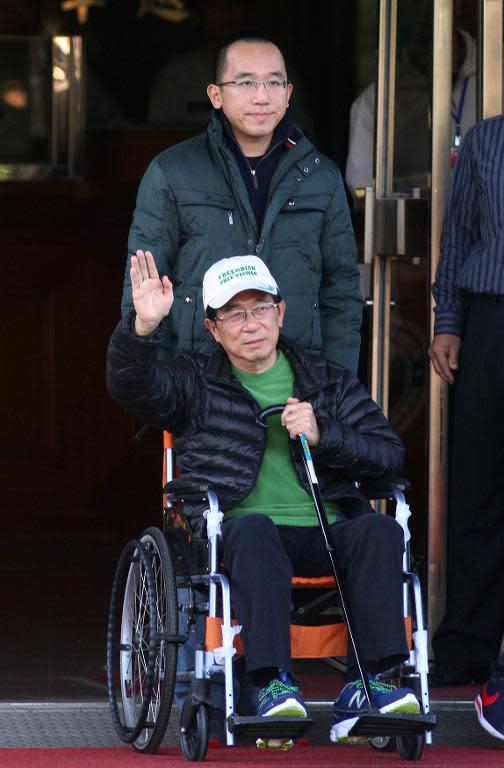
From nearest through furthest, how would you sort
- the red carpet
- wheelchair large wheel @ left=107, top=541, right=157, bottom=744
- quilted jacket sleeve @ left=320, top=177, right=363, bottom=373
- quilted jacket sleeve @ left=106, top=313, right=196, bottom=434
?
1. the red carpet
2. quilted jacket sleeve @ left=106, top=313, right=196, bottom=434
3. wheelchair large wheel @ left=107, top=541, right=157, bottom=744
4. quilted jacket sleeve @ left=320, top=177, right=363, bottom=373

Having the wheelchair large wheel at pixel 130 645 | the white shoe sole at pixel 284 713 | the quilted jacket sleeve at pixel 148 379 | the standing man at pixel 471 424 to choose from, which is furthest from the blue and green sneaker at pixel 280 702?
the standing man at pixel 471 424

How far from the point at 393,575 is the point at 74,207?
15.5 ft

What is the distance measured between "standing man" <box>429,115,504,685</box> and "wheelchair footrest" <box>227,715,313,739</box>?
1186 mm

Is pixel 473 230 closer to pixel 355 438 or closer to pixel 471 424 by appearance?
pixel 471 424

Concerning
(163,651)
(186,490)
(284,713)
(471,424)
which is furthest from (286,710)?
(471,424)

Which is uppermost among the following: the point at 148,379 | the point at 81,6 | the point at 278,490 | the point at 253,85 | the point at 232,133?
the point at 81,6

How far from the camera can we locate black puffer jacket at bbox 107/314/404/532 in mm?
4379

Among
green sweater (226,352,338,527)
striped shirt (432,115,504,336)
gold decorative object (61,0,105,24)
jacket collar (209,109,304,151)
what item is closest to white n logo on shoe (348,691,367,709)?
green sweater (226,352,338,527)

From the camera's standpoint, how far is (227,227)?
4832 millimetres

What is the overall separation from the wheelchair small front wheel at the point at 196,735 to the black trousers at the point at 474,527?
110 cm

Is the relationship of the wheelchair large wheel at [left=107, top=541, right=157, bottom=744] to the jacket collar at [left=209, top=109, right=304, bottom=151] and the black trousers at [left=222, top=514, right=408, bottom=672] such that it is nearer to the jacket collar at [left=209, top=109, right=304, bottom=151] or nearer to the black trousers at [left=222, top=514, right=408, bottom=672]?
the black trousers at [left=222, top=514, right=408, bottom=672]

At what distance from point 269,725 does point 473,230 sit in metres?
1.73

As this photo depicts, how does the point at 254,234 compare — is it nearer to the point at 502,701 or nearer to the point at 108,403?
the point at 502,701

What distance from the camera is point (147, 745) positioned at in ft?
14.4
